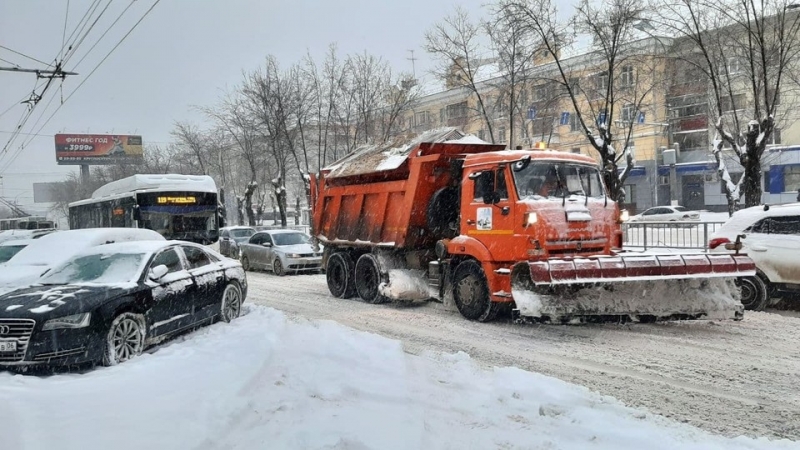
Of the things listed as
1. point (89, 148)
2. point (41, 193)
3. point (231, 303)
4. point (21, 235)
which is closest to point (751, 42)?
point (231, 303)

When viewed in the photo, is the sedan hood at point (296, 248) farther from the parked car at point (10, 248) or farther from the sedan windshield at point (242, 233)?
the sedan windshield at point (242, 233)

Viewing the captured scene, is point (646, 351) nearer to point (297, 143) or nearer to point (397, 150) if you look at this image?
point (397, 150)

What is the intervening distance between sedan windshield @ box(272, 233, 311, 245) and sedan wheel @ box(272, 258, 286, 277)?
742mm

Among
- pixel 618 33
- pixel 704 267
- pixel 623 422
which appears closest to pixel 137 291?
pixel 623 422

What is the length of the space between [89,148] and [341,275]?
85.4 meters

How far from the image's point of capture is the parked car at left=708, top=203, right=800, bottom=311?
1016cm

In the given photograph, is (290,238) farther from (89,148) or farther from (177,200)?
(89,148)

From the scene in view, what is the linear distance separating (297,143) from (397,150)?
23680 millimetres

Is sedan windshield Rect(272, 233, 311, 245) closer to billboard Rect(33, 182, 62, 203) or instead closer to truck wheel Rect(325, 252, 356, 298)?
truck wheel Rect(325, 252, 356, 298)

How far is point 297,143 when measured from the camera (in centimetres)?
3519

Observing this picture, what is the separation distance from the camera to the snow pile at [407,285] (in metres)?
11.7

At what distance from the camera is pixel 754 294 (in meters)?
10.6

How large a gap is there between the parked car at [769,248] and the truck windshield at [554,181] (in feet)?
9.72

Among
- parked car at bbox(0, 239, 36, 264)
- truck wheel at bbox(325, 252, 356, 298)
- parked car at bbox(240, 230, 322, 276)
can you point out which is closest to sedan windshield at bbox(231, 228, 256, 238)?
parked car at bbox(240, 230, 322, 276)
